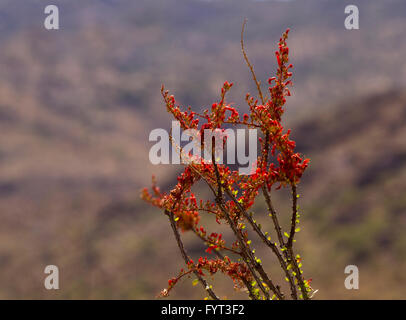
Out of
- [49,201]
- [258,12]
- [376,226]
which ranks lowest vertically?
[376,226]

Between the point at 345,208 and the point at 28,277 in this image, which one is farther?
the point at 28,277

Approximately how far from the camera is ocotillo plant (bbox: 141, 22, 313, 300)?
215 centimetres

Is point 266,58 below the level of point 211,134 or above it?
above

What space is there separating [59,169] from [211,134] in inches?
3689

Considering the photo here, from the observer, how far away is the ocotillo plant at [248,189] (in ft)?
7.07

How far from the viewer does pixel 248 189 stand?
2.38m

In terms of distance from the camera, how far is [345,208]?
50.5 meters

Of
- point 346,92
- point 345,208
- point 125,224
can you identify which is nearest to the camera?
point 345,208

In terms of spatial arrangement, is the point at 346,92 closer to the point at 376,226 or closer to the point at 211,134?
the point at 376,226

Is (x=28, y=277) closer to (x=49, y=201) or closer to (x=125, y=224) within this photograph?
(x=125, y=224)
